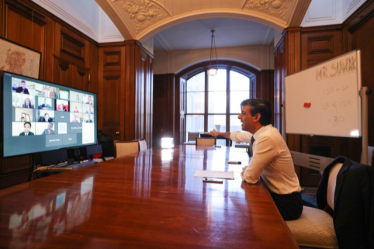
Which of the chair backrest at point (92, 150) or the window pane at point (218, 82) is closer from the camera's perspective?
the chair backrest at point (92, 150)

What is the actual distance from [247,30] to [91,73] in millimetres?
4236

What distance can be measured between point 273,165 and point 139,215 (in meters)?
0.96

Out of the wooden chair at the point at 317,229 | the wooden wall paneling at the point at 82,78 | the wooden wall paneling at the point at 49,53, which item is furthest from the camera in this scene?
the wooden wall paneling at the point at 82,78

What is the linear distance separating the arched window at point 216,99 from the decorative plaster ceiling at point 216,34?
1.11m

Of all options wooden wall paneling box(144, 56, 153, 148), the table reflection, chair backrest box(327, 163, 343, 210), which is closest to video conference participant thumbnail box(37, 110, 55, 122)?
the table reflection

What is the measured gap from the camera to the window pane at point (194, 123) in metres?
7.88

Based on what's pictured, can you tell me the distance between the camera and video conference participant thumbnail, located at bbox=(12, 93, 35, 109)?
2.41 m

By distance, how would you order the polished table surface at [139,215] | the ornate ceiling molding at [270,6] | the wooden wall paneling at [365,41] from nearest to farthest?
1. the polished table surface at [139,215]
2. the wooden wall paneling at [365,41]
3. the ornate ceiling molding at [270,6]

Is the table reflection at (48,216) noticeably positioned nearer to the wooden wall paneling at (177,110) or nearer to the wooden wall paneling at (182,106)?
the wooden wall paneling at (177,110)

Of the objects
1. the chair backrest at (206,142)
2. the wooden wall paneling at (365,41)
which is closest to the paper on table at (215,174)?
the chair backrest at (206,142)

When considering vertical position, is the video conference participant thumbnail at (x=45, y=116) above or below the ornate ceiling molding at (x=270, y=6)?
below

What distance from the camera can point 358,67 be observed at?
217 centimetres

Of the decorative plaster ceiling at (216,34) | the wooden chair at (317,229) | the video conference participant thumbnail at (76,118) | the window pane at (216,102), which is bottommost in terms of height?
the wooden chair at (317,229)

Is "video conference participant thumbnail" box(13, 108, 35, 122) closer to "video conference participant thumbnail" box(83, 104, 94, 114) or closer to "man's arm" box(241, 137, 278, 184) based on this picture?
"video conference participant thumbnail" box(83, 104, 94, 114)
